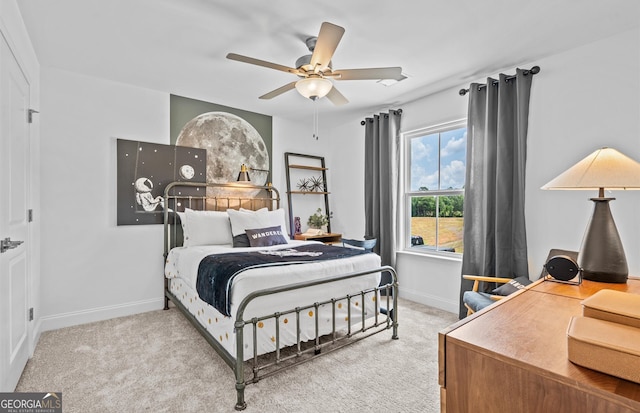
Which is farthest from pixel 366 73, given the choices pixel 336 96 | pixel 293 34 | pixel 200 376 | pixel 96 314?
pixel 96 314

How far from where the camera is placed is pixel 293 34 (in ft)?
8.03

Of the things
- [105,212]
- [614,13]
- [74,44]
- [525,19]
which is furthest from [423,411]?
[74,44]

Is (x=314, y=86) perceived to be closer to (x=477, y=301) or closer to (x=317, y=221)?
(x=477, y=301)

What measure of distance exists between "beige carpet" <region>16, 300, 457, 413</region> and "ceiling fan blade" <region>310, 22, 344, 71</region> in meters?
2.27

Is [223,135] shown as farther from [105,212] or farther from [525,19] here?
[525,19]

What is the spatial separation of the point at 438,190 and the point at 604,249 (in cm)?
243

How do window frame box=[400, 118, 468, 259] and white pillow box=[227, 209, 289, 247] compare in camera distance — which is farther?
window frame box=[400, 118, 468, 259]

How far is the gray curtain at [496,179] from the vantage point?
2910mm

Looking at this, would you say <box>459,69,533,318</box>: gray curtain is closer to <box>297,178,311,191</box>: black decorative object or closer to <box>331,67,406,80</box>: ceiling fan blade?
<box>331,67,406,80</box>: ceiling fan blade

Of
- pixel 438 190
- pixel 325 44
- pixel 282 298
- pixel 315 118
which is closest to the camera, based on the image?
pixel 325 44

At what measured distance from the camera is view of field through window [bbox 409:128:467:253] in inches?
145

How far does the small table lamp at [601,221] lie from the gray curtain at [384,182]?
8.66 ft

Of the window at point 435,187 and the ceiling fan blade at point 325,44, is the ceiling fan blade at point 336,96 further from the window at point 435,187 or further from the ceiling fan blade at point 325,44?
the window at point 435,187

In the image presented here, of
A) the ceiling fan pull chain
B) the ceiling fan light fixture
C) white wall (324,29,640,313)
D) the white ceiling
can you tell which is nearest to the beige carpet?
white wall (324,29,640,313)
